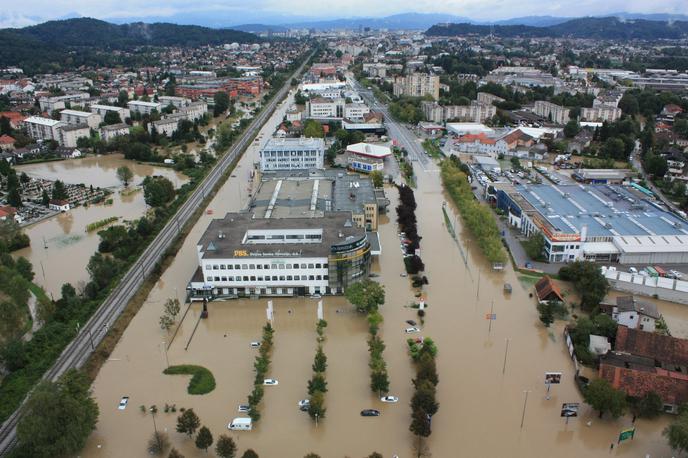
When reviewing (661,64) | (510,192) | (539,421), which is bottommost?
(539,421)

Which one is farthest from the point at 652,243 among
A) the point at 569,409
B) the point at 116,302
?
the point at 116,302

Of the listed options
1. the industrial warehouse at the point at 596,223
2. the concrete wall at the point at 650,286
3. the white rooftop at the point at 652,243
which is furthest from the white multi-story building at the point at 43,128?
the concrete wall at the point at 650,286

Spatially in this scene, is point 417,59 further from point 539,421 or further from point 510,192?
point 539,421

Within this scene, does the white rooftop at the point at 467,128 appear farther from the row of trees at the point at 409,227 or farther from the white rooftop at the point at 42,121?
the white rooftop at the point at 42,121

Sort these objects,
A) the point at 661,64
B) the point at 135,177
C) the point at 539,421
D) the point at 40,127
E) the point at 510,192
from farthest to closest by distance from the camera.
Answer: the point at 661,64 < the point at 40,127 < the point at 135,177 < the point at 510,192 < the point at 539,421

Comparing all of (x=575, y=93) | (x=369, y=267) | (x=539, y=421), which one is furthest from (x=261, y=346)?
(x=575, y=93)

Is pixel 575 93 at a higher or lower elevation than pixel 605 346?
higher
